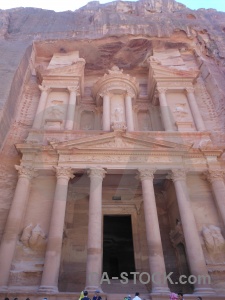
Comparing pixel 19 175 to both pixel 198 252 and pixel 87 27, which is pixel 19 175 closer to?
pixel 198 252

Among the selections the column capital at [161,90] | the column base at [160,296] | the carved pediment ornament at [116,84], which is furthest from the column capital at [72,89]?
the column base at [160,296]

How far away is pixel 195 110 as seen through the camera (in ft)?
52.7

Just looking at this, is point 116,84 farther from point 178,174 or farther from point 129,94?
point 178,174

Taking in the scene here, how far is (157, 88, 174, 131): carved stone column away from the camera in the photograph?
15.4 metres

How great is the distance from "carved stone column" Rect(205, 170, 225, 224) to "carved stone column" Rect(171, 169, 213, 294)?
4.02ft

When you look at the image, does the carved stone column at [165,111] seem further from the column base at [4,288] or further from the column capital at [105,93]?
the column base at [4,288]

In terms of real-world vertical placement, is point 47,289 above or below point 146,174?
below

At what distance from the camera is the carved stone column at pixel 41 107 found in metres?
15.1

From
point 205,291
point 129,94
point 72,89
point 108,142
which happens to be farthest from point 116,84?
point 205,291

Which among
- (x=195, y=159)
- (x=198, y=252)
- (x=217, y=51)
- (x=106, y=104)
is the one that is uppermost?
(x=217, y=51)

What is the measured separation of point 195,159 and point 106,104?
253 inches

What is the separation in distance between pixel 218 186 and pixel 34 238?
26.2ft

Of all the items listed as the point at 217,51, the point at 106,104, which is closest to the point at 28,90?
the point at 106,104

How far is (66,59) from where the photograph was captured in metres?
20.6
